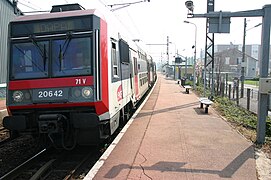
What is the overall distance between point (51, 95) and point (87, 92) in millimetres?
791

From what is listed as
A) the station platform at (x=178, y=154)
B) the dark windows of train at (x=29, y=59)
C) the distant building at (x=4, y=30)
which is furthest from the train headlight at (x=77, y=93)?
the distant building at (x=4, y=30)

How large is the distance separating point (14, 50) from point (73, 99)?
1.76 metres

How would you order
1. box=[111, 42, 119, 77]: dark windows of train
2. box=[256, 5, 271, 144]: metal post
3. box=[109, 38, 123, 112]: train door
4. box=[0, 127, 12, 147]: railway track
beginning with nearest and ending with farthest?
1. box=[109, 38, 123, 112]: train door
2. box=[111, 42, 119, 77]: dark windows of train
3. box=[256, 5, 271, 144]: metal post
4. box=[0, 127, 12, 147]: railway track

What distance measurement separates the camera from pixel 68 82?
6031mm

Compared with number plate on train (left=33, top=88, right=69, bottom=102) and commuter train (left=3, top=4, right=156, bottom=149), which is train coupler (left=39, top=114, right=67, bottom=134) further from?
number plate on train (left=33, top=88, right=69, bottom=102)

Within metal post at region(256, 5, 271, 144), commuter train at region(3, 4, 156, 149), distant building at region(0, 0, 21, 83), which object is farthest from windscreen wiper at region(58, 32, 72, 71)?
distant building at region(0, 0, 21, 83)

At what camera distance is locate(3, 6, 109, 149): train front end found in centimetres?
600

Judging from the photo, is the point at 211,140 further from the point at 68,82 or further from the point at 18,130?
the point at 18,130

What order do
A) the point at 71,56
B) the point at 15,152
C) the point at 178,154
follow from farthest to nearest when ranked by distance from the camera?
the point at 15,152 → the point at 178,154 → the point at 71,56

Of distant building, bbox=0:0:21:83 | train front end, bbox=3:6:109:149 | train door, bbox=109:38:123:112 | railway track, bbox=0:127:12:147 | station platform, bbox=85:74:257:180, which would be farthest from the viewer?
distant building, bbox=0:0:21:83

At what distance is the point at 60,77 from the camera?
6070 mm

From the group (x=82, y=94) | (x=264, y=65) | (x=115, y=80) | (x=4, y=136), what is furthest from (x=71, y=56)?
(x=4, y=136)

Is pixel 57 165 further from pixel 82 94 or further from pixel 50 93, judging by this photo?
pixel 82 94

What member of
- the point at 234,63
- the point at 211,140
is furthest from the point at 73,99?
the point at 234,63
